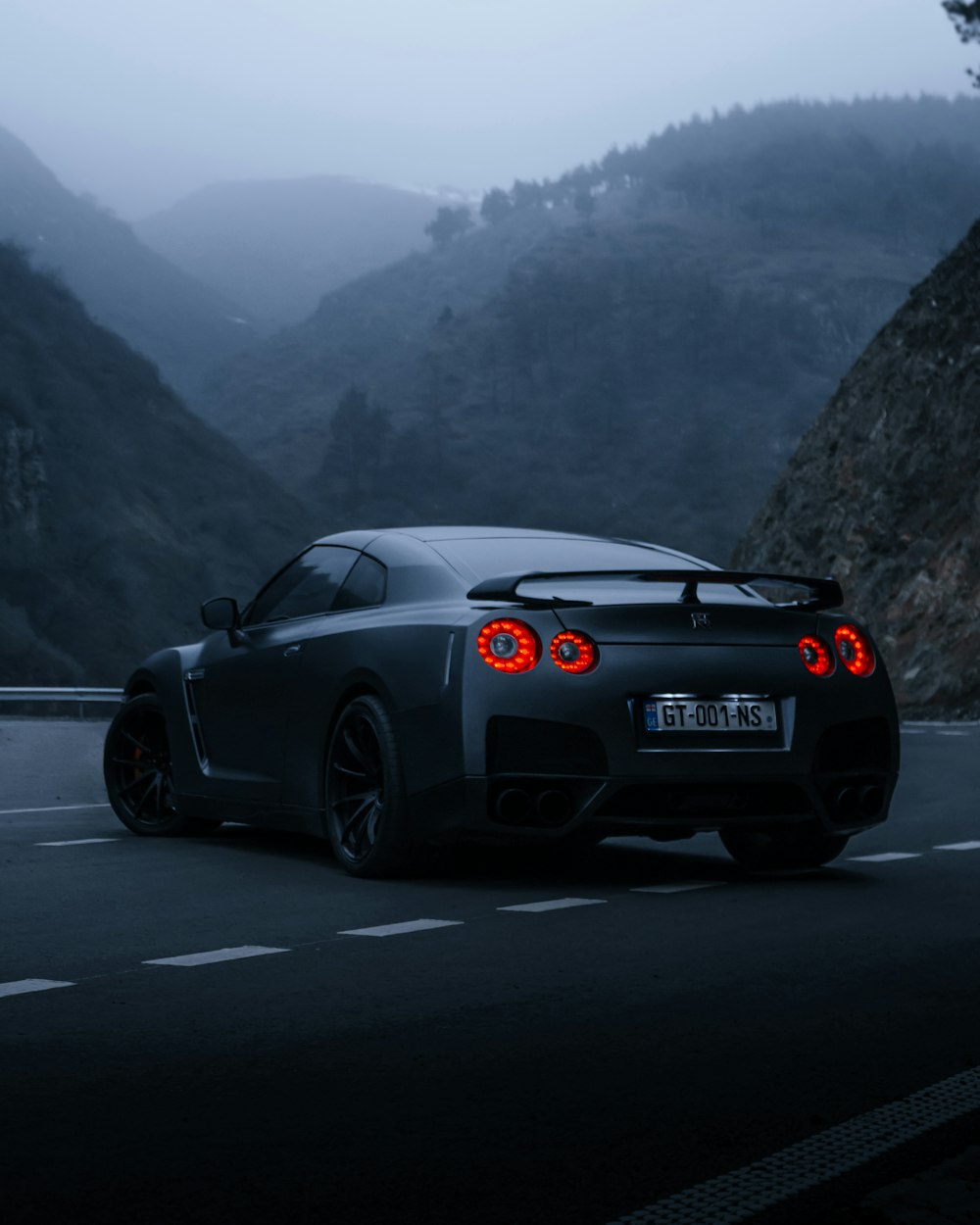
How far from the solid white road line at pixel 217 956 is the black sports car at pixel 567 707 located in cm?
143

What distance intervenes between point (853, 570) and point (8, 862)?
32.7 m

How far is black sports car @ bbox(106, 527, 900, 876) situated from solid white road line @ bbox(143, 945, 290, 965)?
1.43m

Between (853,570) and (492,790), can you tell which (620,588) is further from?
(853,570)

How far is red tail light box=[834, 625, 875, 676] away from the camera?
25.9ft

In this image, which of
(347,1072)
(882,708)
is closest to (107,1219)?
(347,1072)

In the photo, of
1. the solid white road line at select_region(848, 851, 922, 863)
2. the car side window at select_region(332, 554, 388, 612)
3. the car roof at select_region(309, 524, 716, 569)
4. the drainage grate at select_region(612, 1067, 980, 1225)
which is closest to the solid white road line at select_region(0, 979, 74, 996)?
the drainage grate at select_region(612, 1067, 980, 1225)

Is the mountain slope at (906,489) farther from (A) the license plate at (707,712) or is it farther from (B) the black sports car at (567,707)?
(A) the license plate at (707,712)

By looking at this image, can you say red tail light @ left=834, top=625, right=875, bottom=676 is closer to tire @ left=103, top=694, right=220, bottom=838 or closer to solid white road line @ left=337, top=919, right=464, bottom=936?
solid white road line @ left=337, top=919, right=464, bottom=936

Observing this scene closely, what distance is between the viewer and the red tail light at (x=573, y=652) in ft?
24.2

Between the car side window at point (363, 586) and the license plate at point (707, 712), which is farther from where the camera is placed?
the car side window at point (363, 586)

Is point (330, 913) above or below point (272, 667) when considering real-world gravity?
below

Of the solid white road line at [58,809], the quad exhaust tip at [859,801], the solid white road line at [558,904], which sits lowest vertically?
the solid white road line at [58,809]

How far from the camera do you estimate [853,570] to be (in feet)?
131

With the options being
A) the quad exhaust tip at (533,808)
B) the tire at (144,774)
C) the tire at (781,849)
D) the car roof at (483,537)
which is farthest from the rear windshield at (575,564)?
the tire at (144,774)
